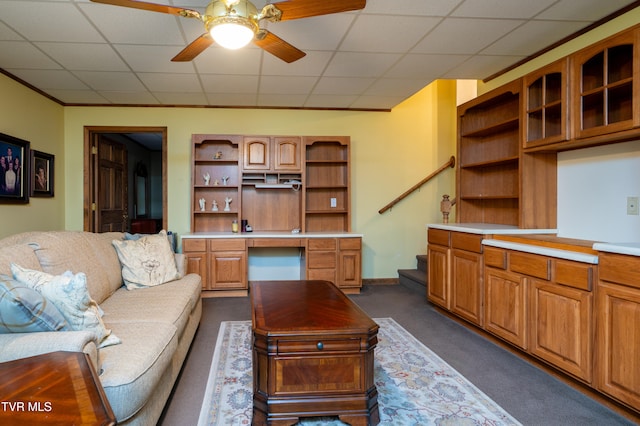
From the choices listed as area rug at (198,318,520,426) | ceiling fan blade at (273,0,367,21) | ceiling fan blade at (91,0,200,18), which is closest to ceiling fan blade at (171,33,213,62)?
ceiling fan blade at (91,0,200,18)

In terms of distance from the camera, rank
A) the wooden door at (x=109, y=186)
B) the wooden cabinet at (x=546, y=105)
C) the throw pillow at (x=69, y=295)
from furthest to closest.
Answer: the wooden door at (x=109, y=186), the wooden cabinet at (x=546, y=105), the throw pillow at (x=69, y=295)

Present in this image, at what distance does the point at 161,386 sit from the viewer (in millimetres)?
1863

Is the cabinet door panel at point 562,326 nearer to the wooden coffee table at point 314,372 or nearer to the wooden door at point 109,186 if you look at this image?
the wooden coffee table at point 314,372

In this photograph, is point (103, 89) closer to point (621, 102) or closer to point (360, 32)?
point (360, 32)

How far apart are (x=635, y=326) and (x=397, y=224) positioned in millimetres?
3423

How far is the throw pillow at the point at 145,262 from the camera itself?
298cm

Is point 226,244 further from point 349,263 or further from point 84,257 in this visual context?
point 84,257

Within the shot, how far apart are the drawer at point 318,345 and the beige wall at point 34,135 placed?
3.44 meters

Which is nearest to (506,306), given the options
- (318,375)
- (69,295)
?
(318,375)

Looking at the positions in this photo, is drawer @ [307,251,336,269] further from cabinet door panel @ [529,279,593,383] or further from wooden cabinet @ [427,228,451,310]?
cabinet door panel @ [529,279,593,383]

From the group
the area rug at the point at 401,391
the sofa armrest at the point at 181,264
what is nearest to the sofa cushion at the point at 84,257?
the sofa armrest at the point at 181,264

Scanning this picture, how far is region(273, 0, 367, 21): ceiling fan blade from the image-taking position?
6.29ft

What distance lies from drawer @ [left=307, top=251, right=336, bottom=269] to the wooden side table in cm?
344

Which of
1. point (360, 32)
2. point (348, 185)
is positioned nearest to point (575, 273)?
point (360, 32)
